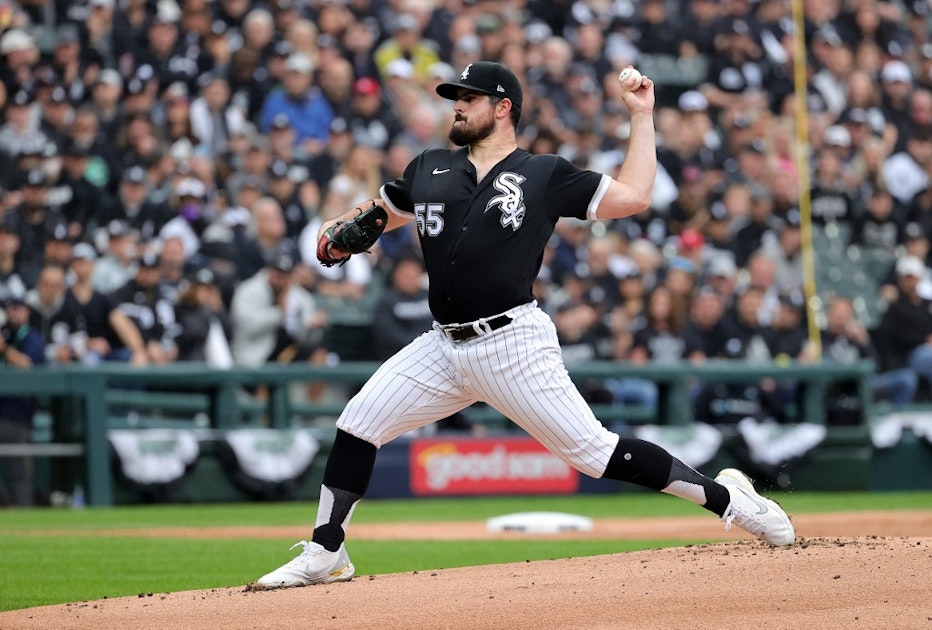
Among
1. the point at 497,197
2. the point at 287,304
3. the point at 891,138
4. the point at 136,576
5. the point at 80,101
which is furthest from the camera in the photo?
the point at 891,138

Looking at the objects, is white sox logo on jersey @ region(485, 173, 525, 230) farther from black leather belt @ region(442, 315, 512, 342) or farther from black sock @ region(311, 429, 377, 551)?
black sock @ region(311, 429, 377, 551)

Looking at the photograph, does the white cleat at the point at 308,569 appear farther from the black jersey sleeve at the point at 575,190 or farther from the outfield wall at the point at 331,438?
the outfield wall at the point at 331,438

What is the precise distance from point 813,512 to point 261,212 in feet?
17.0

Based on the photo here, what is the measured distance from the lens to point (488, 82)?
600cm

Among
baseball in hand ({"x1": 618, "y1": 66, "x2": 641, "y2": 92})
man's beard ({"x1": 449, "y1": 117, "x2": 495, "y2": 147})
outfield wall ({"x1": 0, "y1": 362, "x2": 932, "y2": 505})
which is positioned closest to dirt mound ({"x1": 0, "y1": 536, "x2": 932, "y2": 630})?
man's beard ({"x1": 449, "y1": 117, "x2": 495, "y2": 147})

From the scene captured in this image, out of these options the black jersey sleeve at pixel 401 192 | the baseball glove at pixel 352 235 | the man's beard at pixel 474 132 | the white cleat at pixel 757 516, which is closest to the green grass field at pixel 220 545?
the baseball glove at pixel 352 235

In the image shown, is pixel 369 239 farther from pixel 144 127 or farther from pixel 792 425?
pixel 792 425

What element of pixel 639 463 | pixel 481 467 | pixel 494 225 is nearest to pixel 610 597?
pixel 639 463

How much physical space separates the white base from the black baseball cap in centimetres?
441

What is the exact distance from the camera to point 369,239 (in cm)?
615

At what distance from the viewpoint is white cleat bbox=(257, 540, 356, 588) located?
5941mm

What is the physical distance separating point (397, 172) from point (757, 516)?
27.9ft

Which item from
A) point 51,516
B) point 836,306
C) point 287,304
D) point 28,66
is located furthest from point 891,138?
point 51,516

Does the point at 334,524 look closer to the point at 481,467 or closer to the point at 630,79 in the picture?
the point at 630,79
